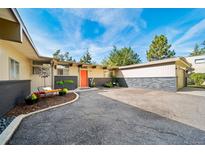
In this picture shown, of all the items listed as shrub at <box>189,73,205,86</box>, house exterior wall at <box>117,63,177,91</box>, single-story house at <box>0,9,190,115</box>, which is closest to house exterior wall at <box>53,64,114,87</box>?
single-story house at <box>0,9,190,115</box>

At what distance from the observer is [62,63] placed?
1124 centimetres

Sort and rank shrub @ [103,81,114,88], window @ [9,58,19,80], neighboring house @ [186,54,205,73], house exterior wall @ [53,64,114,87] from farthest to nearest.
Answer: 1. neighboring house @ [186,54,205,73]
2. shrub @ [103,81,114,88]
3. house exterior wall @ [53,64,114,87]
4. window @ [9,58,19,80]

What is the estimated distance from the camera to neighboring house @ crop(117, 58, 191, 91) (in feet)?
31.1

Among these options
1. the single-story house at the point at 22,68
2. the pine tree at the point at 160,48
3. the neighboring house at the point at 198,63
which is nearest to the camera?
the single-story house at the point at 22,68

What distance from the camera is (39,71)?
10000 mm

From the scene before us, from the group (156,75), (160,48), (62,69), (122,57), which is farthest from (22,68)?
(160,48)

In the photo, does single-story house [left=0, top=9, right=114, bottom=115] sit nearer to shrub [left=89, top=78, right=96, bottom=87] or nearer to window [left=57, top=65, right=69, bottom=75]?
window [left=57, top=65, right=69, bottom=75]

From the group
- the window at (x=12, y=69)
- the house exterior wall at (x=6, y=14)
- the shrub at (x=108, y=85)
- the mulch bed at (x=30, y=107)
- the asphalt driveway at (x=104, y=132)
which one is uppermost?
the house exterior wall at (x=6, y=14)

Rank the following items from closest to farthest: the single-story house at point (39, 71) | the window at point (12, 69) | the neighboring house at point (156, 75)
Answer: the single-story house at point (39, 71) < the window at point (12, 69) < the neighboring house at point (156, 75)

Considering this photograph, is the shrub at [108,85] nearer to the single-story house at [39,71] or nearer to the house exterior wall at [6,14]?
the single-story house at [39,71]

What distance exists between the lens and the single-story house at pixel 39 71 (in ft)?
10.6

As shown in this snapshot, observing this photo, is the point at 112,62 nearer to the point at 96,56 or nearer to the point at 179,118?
the point at 96,56

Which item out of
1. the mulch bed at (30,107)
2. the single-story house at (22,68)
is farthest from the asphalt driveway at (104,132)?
the single-story house at (22,68)
